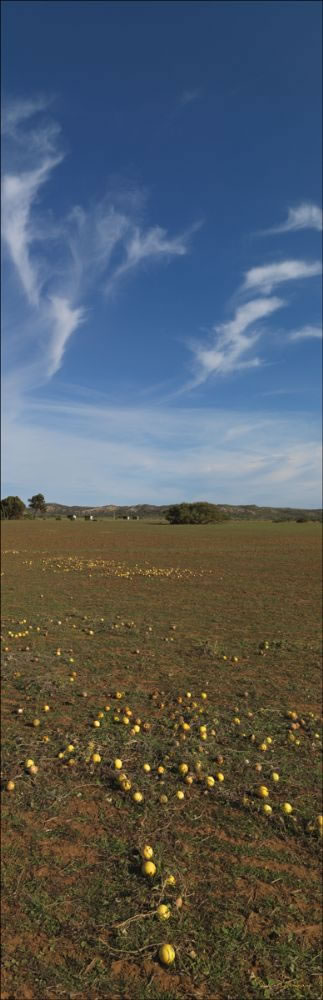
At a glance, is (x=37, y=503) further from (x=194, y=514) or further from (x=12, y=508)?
(x=194, y=514)

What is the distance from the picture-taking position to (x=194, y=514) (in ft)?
398

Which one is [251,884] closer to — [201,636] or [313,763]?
[313,763]

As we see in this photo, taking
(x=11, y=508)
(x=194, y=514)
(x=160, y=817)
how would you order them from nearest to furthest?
(x=160, y=817), (x=194, y=514), (x=11, y=508)

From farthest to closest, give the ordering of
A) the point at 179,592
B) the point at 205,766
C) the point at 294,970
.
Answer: the point at 179,592 → the point at 205,766 → the point at 294,970

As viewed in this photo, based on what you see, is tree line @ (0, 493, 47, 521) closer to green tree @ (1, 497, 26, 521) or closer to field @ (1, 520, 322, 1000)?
green tree @ (1, 497, 26, 521)

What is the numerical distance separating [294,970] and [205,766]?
9.35 feet

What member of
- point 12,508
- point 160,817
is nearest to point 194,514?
point 12,508

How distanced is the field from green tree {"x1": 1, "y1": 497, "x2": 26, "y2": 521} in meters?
131

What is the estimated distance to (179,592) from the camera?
22.0 m

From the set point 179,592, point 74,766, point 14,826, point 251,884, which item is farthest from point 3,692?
point 179,592

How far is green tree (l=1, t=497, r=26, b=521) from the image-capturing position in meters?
138

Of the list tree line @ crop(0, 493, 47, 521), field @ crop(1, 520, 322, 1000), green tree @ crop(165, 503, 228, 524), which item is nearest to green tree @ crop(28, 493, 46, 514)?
tree line @ crop(0, 493, 47, 521)

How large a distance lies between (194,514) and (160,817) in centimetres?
11616

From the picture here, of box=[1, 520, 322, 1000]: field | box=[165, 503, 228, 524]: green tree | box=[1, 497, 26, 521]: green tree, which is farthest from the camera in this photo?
box=[1, 497, 26, 521]: green tree
